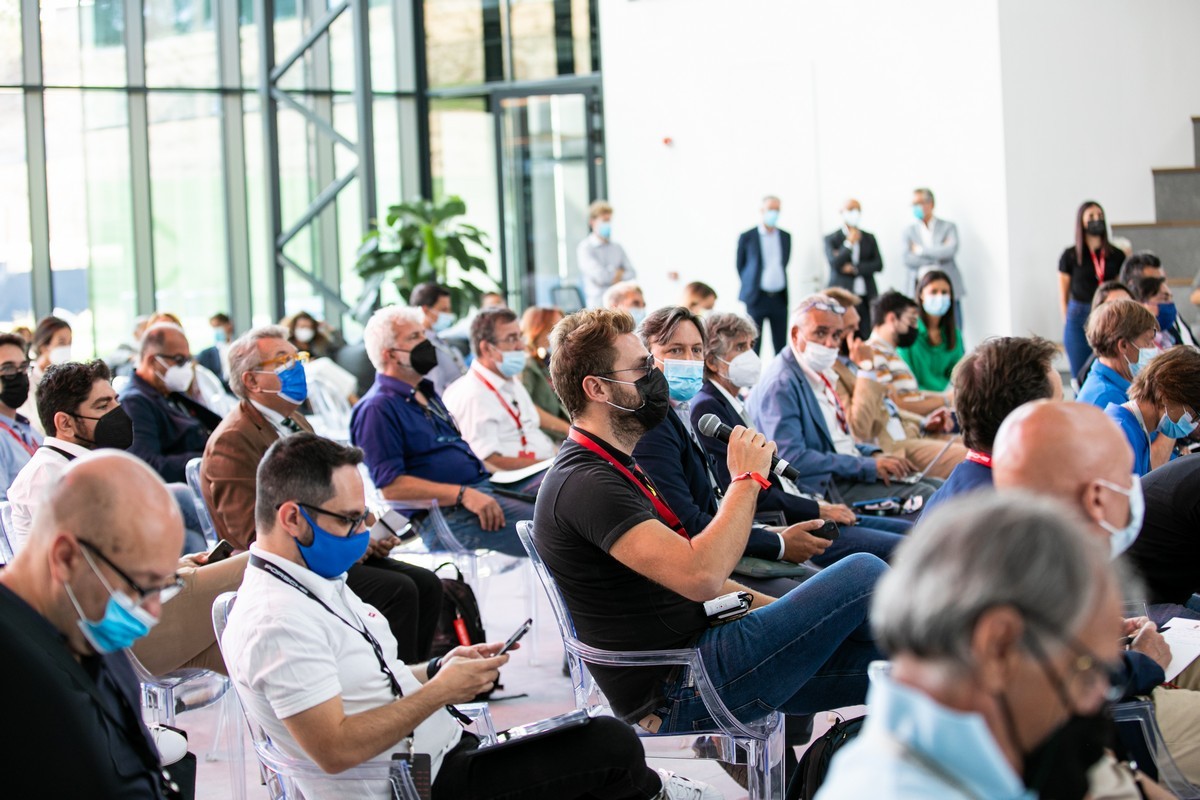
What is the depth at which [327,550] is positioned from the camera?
88.5 inches

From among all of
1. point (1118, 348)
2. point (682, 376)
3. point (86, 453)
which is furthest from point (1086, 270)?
point (86, 453)

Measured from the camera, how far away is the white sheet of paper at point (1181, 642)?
236 cm

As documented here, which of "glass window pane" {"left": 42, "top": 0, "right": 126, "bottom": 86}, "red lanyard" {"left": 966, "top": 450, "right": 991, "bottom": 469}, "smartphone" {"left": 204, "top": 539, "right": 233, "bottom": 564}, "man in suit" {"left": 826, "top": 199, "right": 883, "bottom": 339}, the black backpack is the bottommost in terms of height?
the black backpack

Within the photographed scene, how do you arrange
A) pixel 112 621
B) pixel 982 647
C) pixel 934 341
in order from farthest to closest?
pixel 934 341 < pixel 112 621 < pixel 982 647

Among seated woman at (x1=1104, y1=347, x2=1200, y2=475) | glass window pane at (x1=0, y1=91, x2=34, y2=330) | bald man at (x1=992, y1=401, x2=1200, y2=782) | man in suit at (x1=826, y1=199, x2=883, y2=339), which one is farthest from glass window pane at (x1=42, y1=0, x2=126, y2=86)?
bald man at (x1=992, y1=401, x2=1200, y2=782)

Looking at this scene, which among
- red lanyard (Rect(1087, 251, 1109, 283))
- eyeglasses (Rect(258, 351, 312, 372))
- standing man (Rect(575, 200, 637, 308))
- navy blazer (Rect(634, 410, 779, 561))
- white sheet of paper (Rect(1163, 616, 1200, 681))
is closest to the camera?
white sheet of paper (Rect(1163, 616, 1200, 681))

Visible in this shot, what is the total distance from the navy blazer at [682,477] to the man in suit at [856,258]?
7.88 m

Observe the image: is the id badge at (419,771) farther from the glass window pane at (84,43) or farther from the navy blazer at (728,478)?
the glass window pane at (84,43)

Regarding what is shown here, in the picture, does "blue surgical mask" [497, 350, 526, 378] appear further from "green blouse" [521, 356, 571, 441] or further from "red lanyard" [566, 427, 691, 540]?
"red lanyard" [566, 427, 691, 540]

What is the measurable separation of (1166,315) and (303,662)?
5.68 meters

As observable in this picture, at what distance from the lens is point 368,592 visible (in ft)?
11.9

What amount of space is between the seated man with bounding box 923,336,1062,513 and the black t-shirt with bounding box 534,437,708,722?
0.59 meters

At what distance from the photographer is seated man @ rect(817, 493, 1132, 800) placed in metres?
1.06

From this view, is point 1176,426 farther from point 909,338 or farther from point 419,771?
point 909,338
